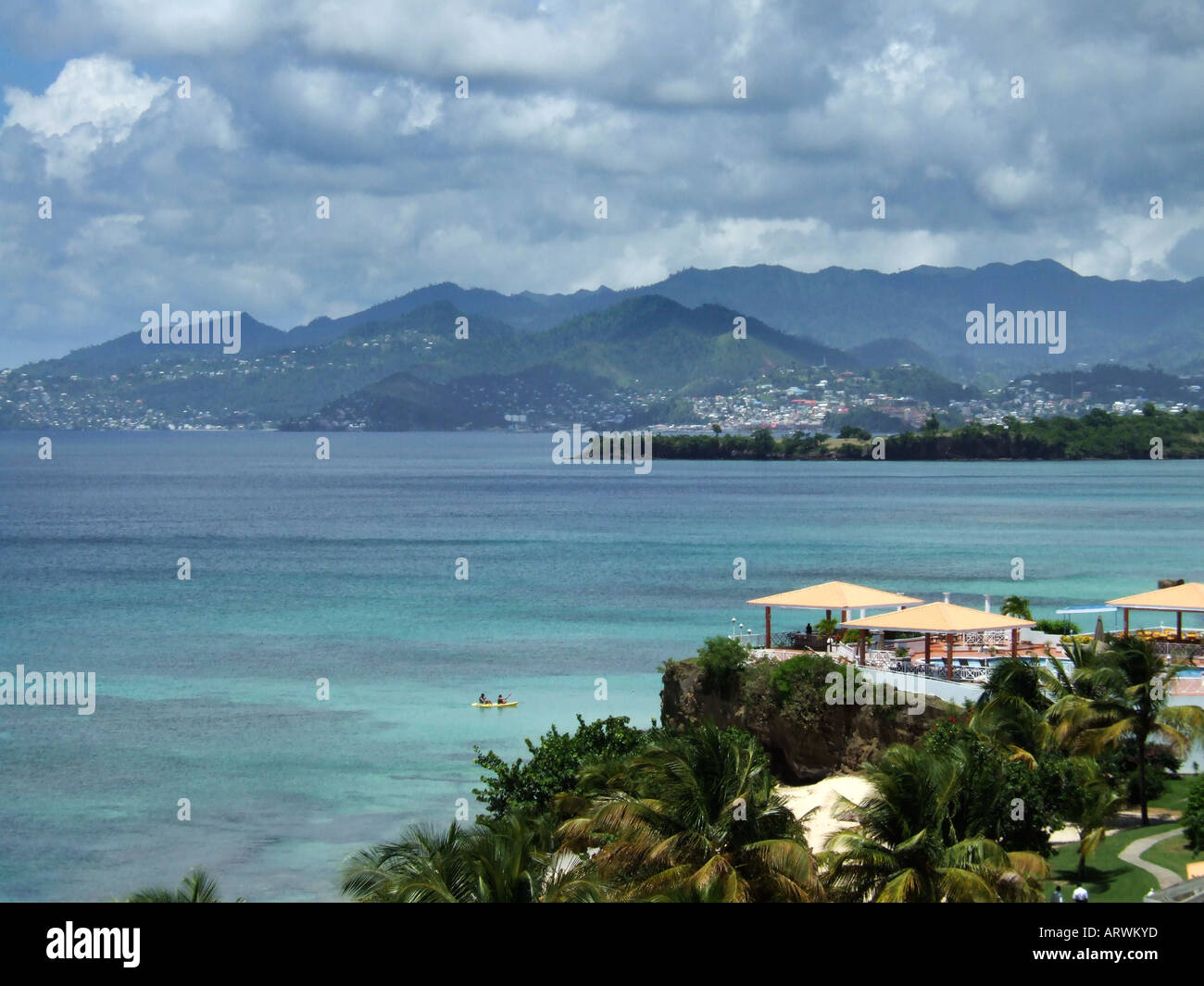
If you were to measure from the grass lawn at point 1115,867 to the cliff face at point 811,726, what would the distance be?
13.1ft

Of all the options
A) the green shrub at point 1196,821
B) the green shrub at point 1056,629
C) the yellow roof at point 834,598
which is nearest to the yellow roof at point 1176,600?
the green shrub at point 1056,629

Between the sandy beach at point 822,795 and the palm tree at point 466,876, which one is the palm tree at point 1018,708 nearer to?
the sandy beach at point 822,795

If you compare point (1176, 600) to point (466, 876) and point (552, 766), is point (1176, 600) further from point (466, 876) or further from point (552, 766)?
point (466, 876)

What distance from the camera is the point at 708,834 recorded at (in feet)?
43.2

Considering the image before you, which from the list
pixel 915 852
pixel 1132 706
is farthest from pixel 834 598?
pixel 915 852

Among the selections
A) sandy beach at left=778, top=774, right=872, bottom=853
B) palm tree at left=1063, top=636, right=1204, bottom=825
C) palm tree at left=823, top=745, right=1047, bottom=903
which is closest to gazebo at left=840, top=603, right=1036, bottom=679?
sandy beach at left=778, top=774, right=872, bottom=853

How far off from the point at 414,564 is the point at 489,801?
171ft

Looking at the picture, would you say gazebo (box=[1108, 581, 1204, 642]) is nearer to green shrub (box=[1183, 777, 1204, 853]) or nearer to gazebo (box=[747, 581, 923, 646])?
gazebo (box=[747, 581, 923, 646])

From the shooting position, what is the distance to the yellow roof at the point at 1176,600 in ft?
90.0

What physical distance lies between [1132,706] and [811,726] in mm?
5921

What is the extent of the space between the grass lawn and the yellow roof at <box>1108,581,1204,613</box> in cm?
783

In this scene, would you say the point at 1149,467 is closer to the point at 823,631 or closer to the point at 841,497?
the point at 841,497
